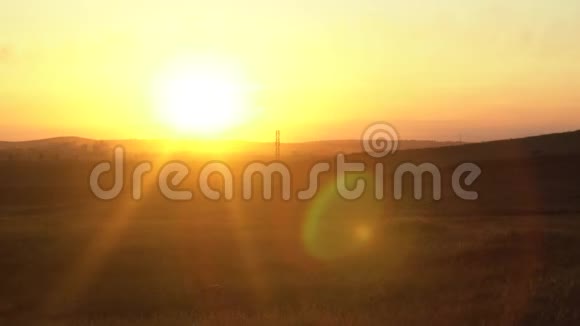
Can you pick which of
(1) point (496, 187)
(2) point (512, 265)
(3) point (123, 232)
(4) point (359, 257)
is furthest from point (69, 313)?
(1) point (496, 187)

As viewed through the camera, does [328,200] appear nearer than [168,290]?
No

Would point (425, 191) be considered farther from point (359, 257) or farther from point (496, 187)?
point (359, 257)

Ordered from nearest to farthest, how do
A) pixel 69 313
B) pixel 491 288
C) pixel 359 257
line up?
1. pixel 491 288
2. pixel 69 313
3. pixel 359 257

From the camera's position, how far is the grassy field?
10.8 metres

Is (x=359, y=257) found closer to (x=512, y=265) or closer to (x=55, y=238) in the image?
(x=512, y=265)

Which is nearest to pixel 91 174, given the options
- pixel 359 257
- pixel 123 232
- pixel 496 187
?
pixel 496 187

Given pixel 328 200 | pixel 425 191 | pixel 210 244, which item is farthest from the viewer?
pixel 425 191

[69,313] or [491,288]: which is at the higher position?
[491,288]

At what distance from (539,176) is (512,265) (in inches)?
2110

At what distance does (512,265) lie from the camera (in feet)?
55.8

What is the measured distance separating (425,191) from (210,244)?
109 ft

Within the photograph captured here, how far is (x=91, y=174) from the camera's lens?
83000mm

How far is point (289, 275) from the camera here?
64.3ft

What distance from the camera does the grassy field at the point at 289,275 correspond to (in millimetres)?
10844
